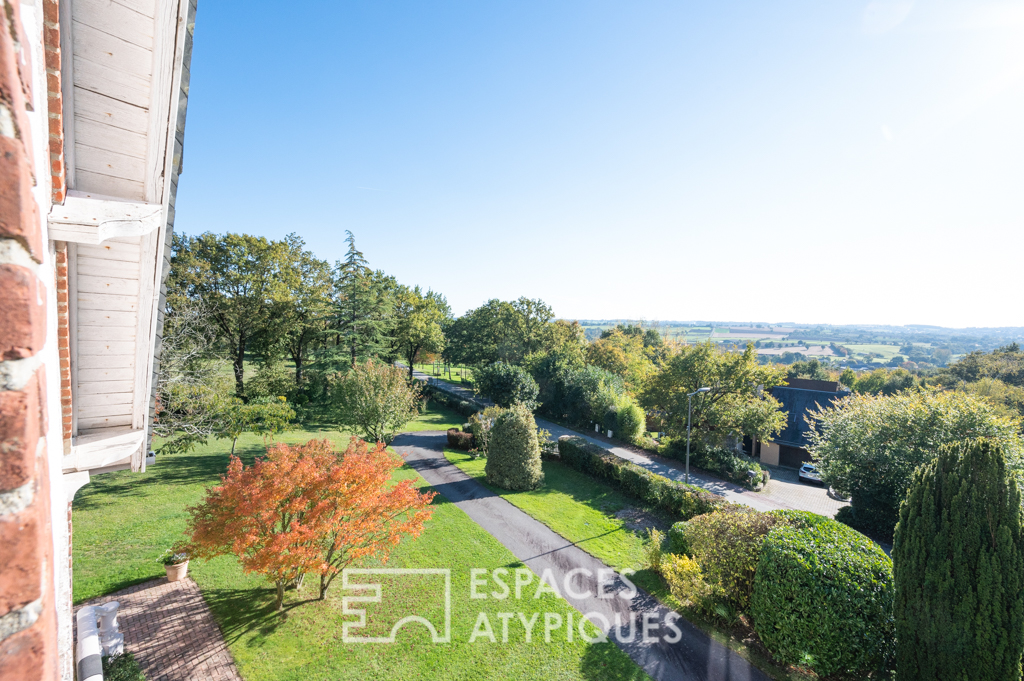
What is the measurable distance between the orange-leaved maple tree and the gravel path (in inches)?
190

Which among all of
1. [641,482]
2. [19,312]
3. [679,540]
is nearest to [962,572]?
[679,540]

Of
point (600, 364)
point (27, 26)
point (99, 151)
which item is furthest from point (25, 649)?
point (600, 364)

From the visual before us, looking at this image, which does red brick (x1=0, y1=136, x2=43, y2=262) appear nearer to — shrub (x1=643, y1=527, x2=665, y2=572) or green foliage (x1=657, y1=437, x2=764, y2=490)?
shrub (x1=643, y1=527, x2=665, y2=572)

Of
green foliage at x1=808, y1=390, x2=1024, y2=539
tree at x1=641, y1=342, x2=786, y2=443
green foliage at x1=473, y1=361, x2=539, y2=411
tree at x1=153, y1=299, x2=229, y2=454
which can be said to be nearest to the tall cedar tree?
green foliage at x1=473, y1=361, x2=539, y2=411

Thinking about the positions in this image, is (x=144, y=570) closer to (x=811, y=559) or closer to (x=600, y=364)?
(x=811, y=559)

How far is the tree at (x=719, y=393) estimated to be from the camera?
77.7 feet

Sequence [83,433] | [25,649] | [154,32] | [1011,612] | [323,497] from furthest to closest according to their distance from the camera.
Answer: [323,497] < [1011,612] < [83,433] < [154,32] < [25,649]

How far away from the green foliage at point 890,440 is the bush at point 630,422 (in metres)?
11.1

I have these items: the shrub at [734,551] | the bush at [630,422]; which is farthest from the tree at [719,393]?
the shrub at [734,551]

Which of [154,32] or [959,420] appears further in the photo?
[959,420]

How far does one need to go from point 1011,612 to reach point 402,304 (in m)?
38.2

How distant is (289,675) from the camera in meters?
8.65

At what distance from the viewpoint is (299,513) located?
10.5 m

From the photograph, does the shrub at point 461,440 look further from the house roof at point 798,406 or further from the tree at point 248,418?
the house roof at point 798,406
